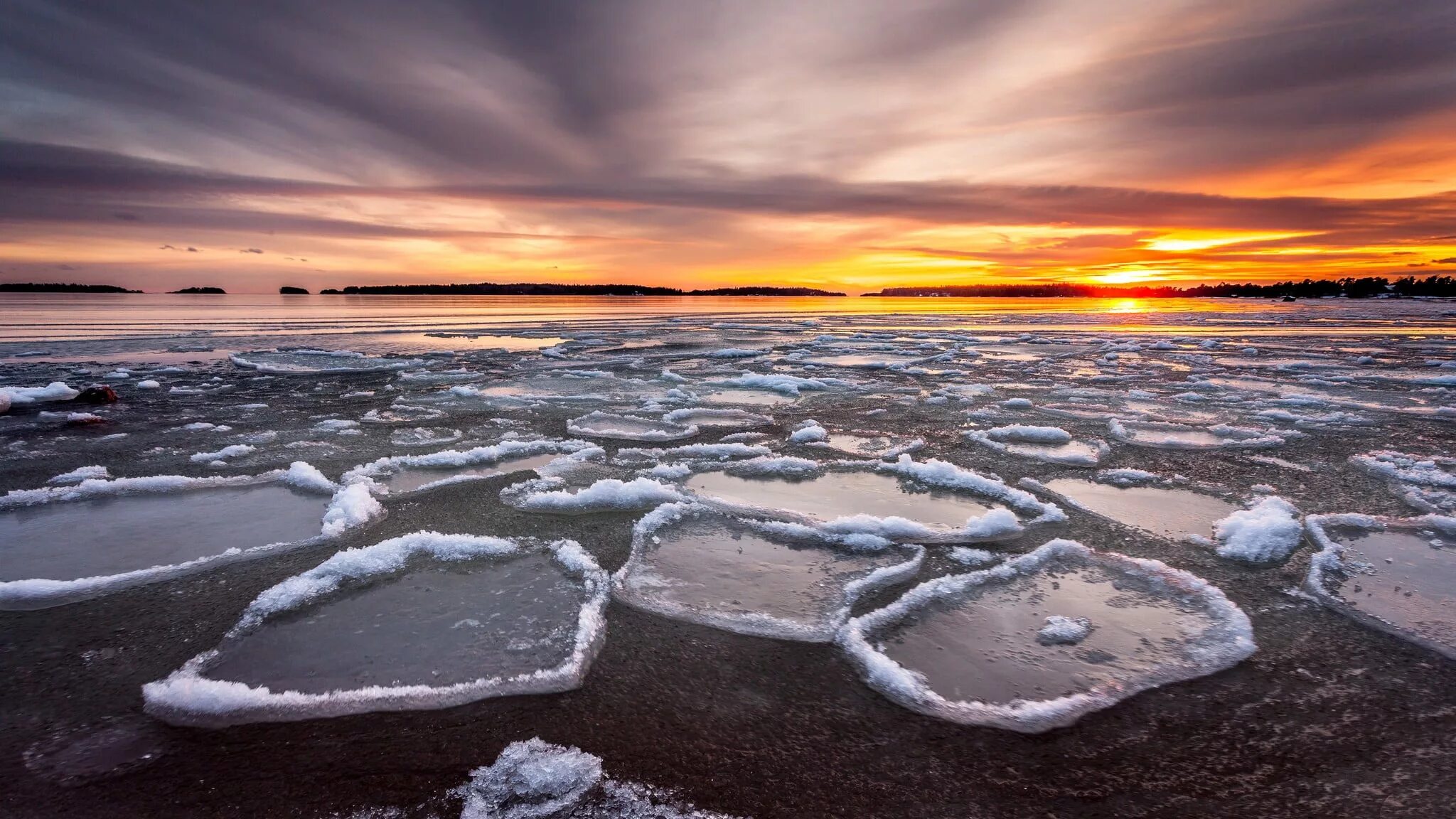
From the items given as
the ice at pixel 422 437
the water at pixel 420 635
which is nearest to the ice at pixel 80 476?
the ice at pixel 422 437

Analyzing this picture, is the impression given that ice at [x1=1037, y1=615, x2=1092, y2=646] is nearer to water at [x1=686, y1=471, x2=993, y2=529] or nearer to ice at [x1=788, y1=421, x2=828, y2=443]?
water at [x1=686, y1=471, x2=993, y2=529]

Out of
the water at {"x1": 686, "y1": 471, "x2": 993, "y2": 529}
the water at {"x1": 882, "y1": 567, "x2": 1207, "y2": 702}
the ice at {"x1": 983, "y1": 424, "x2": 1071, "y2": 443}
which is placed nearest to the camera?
the water at {"x1": 882, "y1": 567, "x2": 1207, "y2": 702}

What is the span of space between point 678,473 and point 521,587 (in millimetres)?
1637

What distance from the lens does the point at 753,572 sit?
104 inches

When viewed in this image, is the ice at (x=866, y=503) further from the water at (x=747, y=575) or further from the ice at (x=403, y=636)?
the ice at (x=403, y=636)

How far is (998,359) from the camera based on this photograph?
1191cm

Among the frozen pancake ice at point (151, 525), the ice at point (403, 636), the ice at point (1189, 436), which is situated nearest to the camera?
the ice at point (403, 636)

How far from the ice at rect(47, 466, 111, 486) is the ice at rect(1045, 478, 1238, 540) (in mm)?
5779

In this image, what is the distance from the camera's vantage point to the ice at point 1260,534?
276 centimetres

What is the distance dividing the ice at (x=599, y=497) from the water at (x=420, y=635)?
30.3 inches

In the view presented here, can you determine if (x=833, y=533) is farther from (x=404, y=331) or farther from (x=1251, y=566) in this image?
(x=404, y=331)

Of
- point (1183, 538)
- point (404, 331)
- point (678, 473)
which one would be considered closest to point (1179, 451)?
point (1183, 538)

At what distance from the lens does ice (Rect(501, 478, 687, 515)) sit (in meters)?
3.39

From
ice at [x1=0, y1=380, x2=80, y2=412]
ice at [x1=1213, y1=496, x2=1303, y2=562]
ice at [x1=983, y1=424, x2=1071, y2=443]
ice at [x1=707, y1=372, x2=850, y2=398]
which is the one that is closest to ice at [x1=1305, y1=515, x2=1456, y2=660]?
ice at [x1=1213, y1=496, x2=1303, y2=562]
